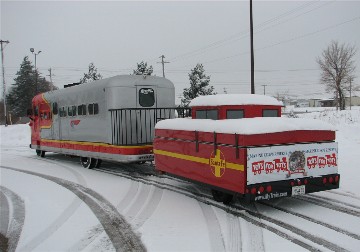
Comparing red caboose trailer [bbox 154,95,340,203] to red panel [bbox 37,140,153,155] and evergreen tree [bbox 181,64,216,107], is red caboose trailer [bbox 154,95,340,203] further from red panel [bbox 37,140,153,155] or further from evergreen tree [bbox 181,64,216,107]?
evergreen tree [bbox 181,64,216,107]

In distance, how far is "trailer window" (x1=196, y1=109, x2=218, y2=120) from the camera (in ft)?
26.7

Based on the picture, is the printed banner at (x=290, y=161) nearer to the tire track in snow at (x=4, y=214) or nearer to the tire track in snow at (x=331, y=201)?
the tire track in snow at (x=331, y=201)

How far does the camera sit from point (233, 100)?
26.6 feet

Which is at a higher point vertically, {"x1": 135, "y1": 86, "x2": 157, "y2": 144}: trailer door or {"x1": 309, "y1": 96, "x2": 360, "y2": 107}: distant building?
{"x1": 309, "y1": 96, "x2": 360, "y2": 107}: distant building

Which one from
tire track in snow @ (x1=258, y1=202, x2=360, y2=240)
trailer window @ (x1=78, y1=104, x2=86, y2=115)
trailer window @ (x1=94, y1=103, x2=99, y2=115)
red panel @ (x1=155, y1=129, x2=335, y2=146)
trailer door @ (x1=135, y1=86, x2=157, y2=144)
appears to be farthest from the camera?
trailer window @ (x1=78, y1=104, x2=86, y2=115)

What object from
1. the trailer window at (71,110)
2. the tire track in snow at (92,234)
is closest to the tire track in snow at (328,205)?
the tire track in snow at (92,234)

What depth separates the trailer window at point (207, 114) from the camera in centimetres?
812

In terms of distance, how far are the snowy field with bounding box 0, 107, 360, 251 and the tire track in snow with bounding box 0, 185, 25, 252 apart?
0.02 meters

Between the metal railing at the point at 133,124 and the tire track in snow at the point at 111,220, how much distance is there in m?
2.14

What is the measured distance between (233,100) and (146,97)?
505 cm

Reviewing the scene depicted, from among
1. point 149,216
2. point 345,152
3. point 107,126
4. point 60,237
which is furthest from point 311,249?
point 345,152

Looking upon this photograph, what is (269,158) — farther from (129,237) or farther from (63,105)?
(63,105)

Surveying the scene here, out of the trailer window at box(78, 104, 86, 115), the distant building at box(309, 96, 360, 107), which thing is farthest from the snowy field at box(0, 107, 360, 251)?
the distant building at box(309, 96, 360, 107)

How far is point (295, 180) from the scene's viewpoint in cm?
709
